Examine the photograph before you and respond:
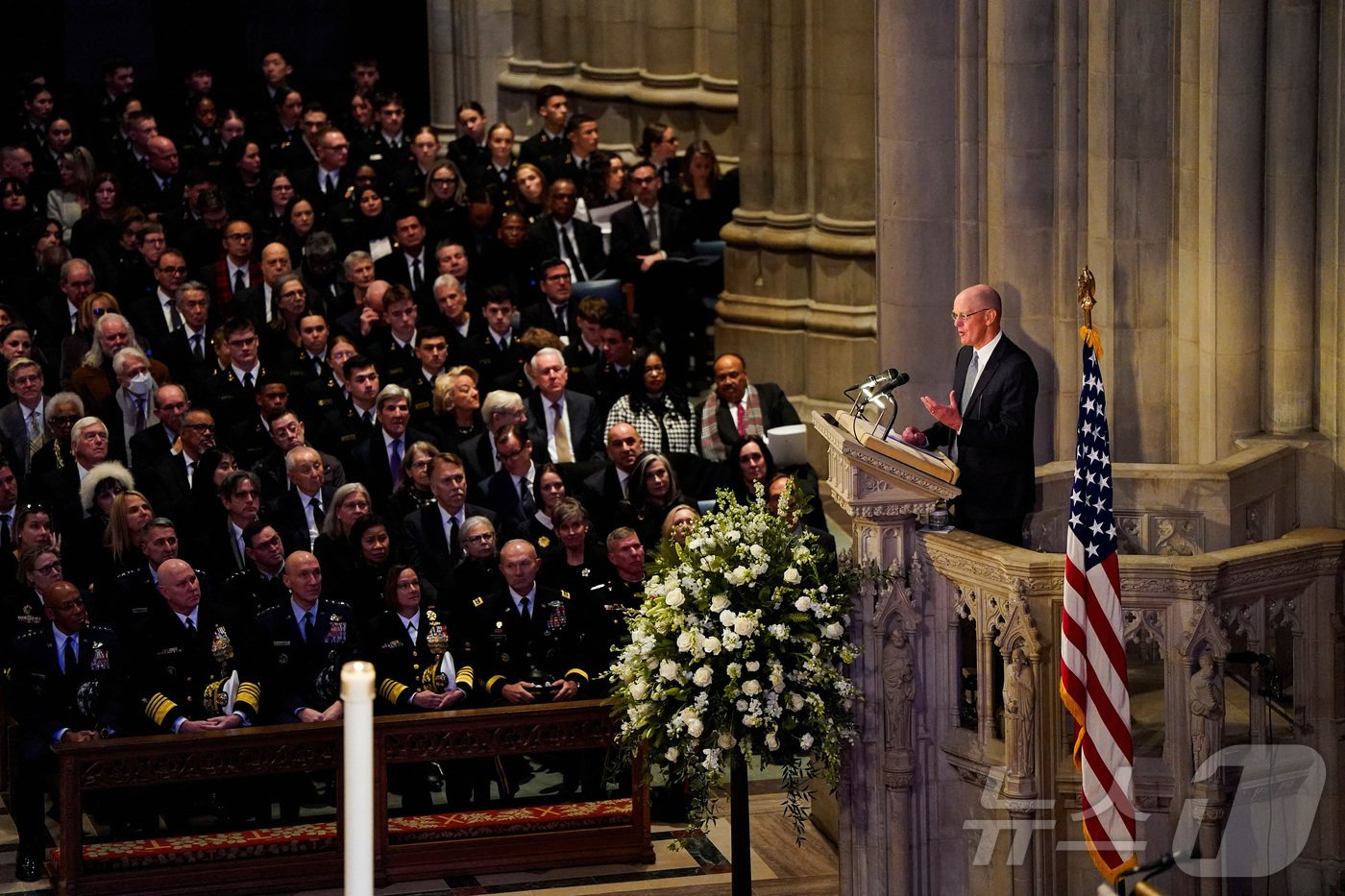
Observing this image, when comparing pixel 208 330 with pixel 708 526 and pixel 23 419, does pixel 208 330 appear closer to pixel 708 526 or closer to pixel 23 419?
pixel 23 419

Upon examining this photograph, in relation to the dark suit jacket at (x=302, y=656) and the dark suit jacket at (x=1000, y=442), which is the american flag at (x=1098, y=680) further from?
the dark suit jacket at (x=302, y=656)

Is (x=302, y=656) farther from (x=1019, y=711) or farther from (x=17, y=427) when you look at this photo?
(x=1019, y=711)

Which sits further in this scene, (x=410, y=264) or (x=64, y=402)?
(x=410, y=264)

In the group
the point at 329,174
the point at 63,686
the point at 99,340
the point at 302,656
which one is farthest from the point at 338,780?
the point at 329,174

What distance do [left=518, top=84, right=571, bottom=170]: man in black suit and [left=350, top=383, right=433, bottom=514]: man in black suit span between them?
534 centimetres

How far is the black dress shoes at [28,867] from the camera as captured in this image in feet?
32.0

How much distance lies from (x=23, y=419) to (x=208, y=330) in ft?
5.12

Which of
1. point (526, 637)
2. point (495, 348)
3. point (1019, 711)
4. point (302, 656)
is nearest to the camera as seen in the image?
point (1019, 711)

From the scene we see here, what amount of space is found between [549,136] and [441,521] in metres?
7.04

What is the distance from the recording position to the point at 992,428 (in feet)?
28.9

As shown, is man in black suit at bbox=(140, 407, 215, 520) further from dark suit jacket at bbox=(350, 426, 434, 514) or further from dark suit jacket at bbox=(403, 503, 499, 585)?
dark suit jacket at bbox=(403, 503, 499, 585)

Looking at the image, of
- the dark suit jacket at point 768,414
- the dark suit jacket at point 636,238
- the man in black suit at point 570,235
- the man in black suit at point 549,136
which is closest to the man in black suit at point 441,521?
the dark suit jacket at point 768,414

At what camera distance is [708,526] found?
8859mm

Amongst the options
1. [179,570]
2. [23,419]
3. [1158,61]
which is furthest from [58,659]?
[1158,61]
